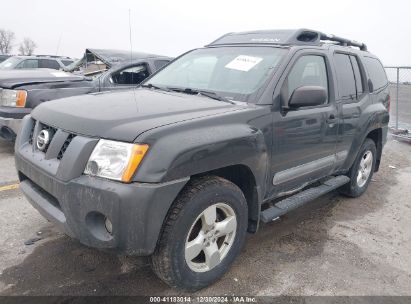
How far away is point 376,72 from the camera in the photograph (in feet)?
16.2

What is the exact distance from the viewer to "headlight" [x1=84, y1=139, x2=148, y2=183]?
7.31 feet

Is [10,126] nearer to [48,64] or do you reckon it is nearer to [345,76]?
[345,76]

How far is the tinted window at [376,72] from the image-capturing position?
4.75 meters

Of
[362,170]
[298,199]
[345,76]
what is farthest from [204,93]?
[362,170]

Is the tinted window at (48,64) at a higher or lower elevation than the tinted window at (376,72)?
higher

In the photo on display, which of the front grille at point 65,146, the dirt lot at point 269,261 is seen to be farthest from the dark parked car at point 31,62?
the front grille at point 65,146

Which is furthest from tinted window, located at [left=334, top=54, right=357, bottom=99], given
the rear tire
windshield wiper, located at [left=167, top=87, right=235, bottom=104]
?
windshield wiper, located at [left=167, top=87, right=235, bottom=104]

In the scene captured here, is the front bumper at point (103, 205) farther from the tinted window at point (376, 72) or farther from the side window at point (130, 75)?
the side window at point (130, 75)

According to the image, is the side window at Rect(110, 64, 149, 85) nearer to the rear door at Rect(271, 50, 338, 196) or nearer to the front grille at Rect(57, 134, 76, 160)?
the rear door at Rect(271, 50, 338, 196)

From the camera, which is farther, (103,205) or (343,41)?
(343,41)

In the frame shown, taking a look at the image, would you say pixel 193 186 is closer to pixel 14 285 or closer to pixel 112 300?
pixel 112 300

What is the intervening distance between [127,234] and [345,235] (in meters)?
2.46

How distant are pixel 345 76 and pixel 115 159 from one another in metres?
2.90

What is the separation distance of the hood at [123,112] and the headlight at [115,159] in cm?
5
